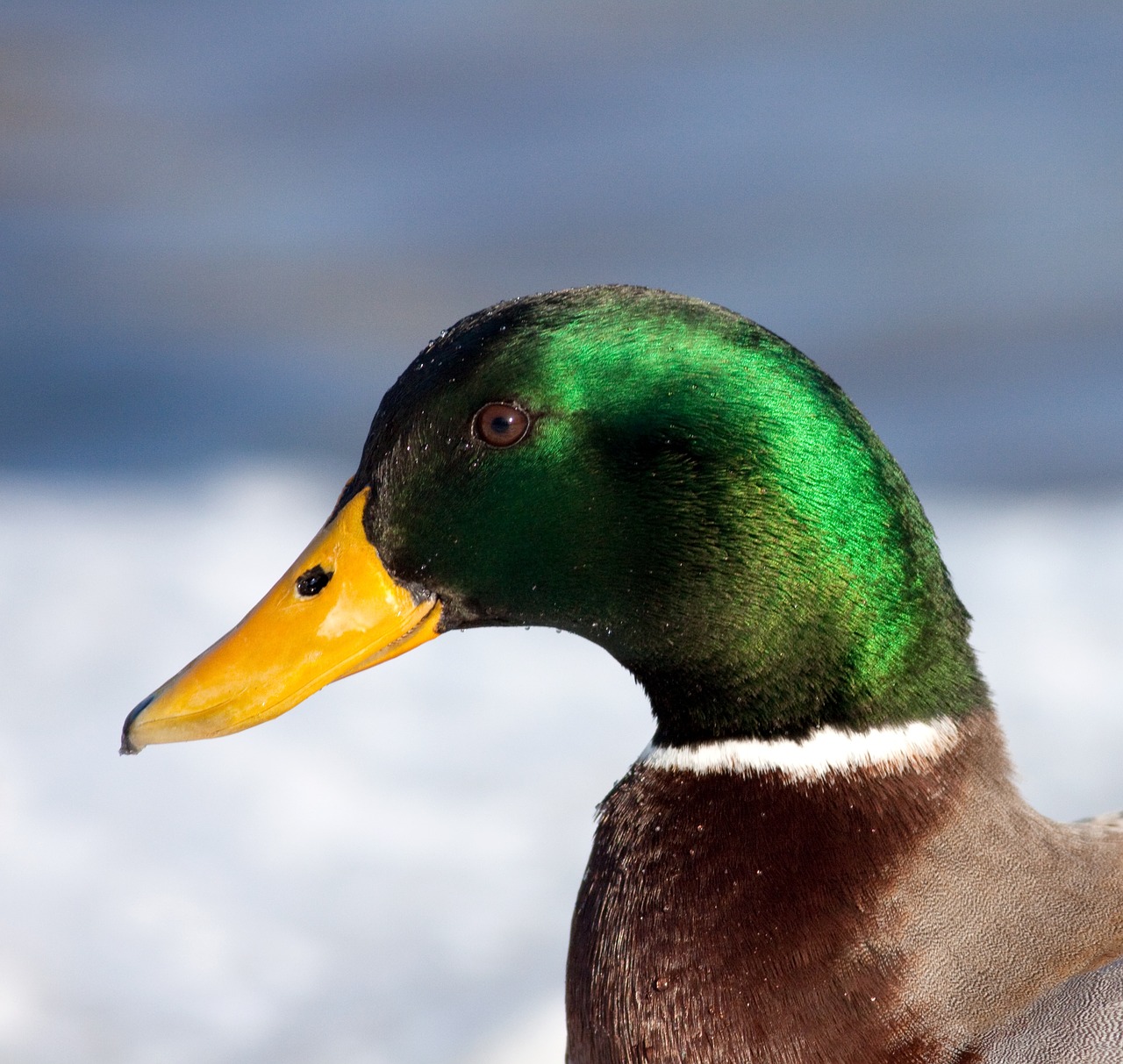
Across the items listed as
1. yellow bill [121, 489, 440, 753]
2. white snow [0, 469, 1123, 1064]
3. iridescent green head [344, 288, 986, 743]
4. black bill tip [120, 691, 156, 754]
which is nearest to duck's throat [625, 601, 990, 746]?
iridescent green head [344, 288, 986, 743]

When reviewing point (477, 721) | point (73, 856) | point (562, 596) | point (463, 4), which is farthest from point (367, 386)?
point (562, 596)

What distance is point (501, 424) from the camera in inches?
60.4

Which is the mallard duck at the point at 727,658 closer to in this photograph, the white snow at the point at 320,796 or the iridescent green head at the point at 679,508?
the iridescent green head at the point at 679,508

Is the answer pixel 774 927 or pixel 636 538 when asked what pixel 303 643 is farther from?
pixel 774 927

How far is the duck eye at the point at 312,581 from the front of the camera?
5.23ft

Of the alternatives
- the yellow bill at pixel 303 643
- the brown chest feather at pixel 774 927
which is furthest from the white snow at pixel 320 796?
the yellow bill at pixel 303 643

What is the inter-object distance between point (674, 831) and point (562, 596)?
249 millimetres

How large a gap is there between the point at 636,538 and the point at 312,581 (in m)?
0.31

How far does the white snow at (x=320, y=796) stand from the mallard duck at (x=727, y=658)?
1146 mm

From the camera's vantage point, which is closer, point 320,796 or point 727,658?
point 727,658

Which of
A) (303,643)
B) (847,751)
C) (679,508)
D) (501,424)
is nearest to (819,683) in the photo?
(847,751)

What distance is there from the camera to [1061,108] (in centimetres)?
525

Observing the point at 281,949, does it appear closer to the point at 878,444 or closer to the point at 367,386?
the point at 878,444

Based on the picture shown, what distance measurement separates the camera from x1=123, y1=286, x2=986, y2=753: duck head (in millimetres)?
1508
